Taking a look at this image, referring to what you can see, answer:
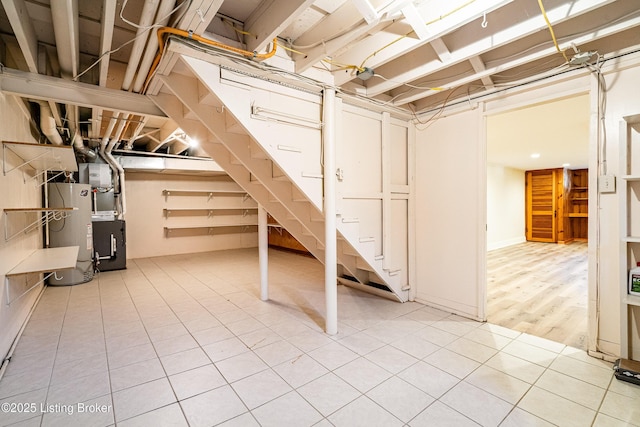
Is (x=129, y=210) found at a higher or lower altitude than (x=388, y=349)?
higher

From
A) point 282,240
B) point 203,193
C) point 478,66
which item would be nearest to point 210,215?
point 203,193

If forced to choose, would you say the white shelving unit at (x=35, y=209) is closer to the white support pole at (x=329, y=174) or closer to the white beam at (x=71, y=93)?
the white beam at (x=71, y=93)

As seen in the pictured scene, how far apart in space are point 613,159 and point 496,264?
4.07 m

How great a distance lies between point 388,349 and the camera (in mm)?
2381

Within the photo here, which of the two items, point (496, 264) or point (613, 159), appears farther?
point (496, 264)

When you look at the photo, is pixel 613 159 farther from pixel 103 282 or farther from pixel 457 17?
pixel 103 282

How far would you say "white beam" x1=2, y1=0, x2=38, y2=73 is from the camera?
156 centimetres

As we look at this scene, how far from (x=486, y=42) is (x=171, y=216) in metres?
6.90

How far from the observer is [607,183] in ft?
7.05

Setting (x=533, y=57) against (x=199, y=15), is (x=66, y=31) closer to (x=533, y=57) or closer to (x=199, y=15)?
(x=199, y=15)

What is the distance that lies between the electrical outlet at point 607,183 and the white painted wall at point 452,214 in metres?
0.87

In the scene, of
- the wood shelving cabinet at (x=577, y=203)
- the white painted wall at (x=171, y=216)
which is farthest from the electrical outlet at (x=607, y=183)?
the wood shelving cabinet at (x=577, y=203)

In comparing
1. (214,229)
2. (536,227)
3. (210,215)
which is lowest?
(536,227)

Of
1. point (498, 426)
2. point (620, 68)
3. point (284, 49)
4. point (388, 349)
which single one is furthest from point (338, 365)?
point (620, 68)
